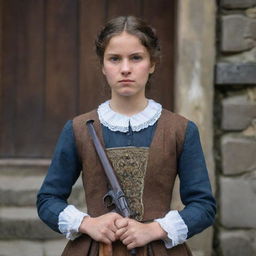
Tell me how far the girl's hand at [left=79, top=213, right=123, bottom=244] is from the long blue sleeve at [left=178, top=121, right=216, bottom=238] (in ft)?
0.72

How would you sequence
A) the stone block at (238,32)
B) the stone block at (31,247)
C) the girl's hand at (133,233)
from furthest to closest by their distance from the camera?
the stone block at (31,247), the stone block at (238,32), the girl's hand at (133,233)

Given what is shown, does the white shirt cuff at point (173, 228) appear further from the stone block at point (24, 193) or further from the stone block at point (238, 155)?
the stone block at point (24, 193)

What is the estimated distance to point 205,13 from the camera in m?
3.69

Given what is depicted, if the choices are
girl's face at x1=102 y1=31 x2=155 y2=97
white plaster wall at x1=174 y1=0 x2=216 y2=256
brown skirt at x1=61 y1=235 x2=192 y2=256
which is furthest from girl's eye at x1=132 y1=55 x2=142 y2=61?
white plaster wall at x1=174 y1=0 x2=216 y2=256

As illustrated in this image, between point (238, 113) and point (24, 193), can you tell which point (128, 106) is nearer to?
point (238, 113)

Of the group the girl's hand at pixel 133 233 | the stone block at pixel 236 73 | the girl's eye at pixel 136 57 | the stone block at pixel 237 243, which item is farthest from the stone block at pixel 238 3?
the girl's hand at pixel 133 233

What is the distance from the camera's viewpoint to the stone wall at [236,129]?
12.1 feet

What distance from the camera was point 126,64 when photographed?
1973mm

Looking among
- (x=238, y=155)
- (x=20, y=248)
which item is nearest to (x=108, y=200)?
(x=238, y=155)

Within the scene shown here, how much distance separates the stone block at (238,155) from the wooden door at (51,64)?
1.92 ft

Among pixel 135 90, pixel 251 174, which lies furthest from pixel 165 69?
pixel 135 90

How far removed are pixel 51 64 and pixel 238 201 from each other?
4.59 ft

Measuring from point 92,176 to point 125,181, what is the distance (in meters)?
0.10

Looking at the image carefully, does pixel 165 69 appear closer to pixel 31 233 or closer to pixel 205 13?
pixel 205 13
